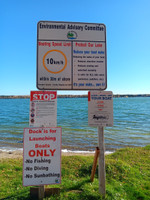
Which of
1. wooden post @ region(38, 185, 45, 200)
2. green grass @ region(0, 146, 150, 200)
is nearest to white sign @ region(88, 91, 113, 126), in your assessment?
green grass @ region(0, 146, 150, 200)

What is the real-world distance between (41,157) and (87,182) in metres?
1.72

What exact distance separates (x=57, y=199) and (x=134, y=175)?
2.90 m

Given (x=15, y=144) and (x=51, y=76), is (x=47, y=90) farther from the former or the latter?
(x=15, y=144)

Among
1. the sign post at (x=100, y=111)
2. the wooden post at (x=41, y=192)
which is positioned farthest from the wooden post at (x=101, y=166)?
the wooden post at (x=41, y=192)

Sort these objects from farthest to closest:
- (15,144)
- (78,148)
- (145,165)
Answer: (15,144)
(78,148)
(145,165)

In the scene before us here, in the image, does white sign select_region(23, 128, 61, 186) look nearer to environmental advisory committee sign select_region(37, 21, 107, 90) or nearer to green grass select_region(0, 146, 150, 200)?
green grass select_region(0, 146, 150, 200)

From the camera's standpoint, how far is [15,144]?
13.4 m

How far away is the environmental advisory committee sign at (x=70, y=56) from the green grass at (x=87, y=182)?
2509mm

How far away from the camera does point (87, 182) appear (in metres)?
4.55

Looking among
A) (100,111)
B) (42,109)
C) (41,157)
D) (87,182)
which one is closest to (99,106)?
(100,111)

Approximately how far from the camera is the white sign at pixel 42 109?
365cm

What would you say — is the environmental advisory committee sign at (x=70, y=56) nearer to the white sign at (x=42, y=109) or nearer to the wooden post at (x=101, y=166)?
the white sign at (x=42, y=109)

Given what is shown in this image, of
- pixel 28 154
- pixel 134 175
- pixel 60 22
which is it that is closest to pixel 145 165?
pixel 134 175

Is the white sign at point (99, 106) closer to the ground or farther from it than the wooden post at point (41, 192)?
farther from it
